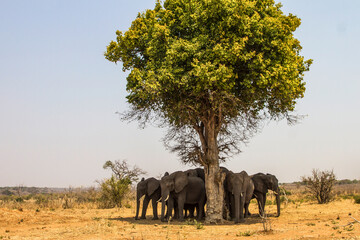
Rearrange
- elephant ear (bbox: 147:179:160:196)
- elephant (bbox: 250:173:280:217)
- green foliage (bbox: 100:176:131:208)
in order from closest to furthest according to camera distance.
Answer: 1. elephant ear (bbox: 147:179:160:196)
2. elephant (bbox: 250:173:280:217)
3. green foliage (bbox: 100:176:131:208)

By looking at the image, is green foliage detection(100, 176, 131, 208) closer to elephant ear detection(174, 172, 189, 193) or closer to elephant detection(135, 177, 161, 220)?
elephant detection(135, 177, 161, 220)

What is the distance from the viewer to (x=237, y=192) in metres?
17.8

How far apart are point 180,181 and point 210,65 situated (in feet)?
20.0

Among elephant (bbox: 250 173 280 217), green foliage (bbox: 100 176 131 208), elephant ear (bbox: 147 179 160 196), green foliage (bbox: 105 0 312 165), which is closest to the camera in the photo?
green foliage (bbox: 105 0 312 165)

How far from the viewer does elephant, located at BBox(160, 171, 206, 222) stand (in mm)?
18547

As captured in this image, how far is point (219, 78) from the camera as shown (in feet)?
51.8

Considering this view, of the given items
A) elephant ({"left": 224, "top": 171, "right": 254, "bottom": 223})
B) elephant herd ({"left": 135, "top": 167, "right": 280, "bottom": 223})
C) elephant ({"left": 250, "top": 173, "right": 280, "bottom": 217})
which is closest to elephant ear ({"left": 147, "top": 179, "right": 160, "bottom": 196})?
elephant herd ({"left": 135, "top": 167, "right": 280, "bottom": 223})

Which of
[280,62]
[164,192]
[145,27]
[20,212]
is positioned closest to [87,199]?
[20,212]

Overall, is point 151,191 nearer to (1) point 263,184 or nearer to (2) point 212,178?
(2) point 212,178

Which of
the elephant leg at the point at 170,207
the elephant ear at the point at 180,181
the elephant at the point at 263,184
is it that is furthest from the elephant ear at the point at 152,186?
→ the elephant at the point at 263,184

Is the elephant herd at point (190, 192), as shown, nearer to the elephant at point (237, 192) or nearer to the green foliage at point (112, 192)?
the elephant at point (237, 192)

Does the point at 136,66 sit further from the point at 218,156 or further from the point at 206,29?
the point at 218,156

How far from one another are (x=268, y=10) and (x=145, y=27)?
18.3 ft

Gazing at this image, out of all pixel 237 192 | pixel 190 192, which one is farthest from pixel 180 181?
pixel 237 192
